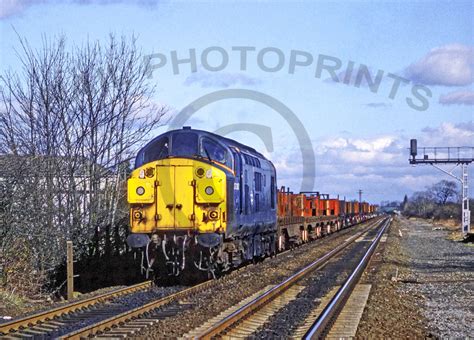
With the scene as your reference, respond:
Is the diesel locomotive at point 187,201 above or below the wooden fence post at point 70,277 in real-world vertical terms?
above

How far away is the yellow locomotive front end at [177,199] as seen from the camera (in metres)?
15.4

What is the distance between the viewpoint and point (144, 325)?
10.8 meters

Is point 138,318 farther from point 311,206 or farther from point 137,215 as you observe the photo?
point 311,206

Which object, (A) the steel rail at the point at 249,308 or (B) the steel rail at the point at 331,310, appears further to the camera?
Result: (B) the steel rail at the point at 331,310

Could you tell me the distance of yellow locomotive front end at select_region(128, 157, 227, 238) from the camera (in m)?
15.4

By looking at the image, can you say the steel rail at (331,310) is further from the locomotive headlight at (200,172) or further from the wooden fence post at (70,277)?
the wooden fence post at (70,277)

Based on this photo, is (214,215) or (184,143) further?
(184,143)

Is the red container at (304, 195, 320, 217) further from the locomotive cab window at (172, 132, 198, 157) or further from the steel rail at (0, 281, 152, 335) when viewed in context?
the steel rail at (0, 281, 152, 335)

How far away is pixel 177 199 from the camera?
15516 mm

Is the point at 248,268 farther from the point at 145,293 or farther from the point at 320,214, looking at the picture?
the point at 320,214

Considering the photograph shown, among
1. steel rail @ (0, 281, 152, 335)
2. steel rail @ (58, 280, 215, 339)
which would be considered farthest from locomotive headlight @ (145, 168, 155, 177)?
steel rail @ (58, 280, 215, 339)

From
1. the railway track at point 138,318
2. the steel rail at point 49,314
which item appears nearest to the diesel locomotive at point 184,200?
the railway track at point 138,318

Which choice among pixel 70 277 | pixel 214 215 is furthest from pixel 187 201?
pixel 70 277

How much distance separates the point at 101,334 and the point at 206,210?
5.74 metres
